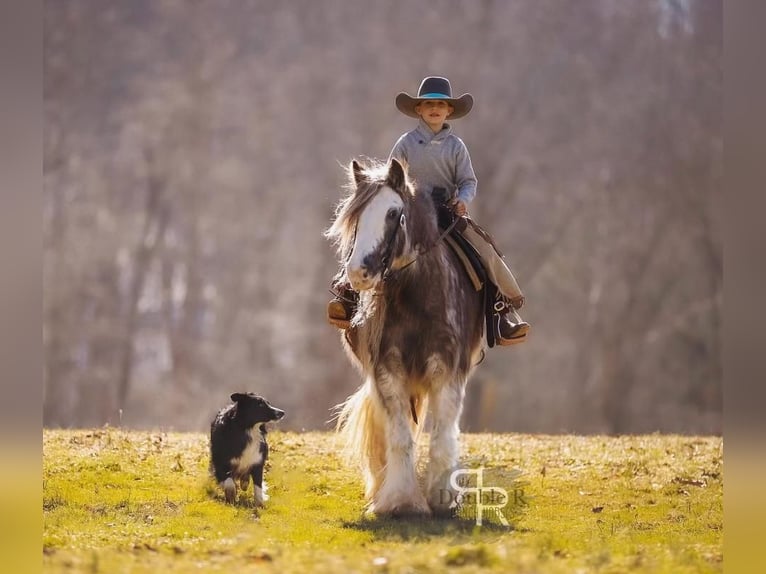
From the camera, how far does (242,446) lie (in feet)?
29.1

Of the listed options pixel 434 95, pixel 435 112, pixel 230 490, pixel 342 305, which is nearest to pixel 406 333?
pixel 342 305

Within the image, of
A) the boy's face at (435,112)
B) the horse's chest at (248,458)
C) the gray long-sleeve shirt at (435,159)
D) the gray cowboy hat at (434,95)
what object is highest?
the gray cowboy hat at (434,95)

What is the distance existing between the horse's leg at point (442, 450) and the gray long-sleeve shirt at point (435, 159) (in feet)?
5.53

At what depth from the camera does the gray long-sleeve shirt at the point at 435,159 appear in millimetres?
9180

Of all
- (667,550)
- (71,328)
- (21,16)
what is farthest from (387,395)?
(71,328)

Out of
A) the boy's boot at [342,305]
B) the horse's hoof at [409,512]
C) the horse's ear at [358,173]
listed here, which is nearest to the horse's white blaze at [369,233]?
the horse's ear at [358,173]

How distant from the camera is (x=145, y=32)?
30.2m

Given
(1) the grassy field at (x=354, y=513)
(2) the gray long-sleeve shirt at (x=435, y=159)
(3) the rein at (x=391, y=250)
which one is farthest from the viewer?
(2) the gray long-sleeve shirt at (x=435, y=159)

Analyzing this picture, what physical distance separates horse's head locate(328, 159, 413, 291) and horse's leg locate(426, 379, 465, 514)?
1.01 m

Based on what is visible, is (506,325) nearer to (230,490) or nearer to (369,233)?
(369,233)

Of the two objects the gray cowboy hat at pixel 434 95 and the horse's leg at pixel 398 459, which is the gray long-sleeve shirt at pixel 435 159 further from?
the horse's leg at pixel 398 459

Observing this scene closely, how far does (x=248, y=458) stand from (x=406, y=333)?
154 cm

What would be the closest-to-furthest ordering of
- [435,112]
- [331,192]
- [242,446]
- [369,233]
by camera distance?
[369,233] < [242,446] < [435,112] < [331,192]

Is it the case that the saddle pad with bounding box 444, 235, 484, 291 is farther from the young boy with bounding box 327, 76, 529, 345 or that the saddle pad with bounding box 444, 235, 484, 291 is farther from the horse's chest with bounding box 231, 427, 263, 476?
the horse's chest with bounding box 231, 427, 263, 476
